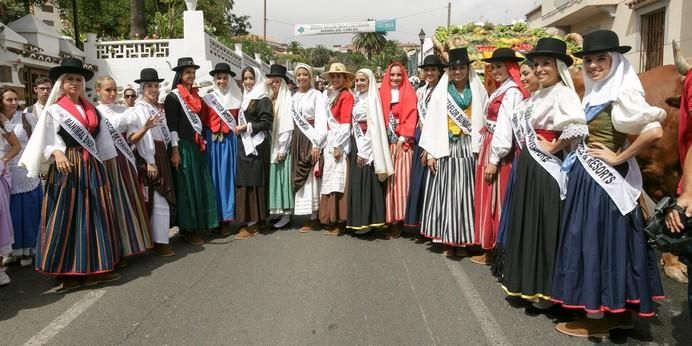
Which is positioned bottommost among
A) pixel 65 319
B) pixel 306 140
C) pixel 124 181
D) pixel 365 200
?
pixel 65 319

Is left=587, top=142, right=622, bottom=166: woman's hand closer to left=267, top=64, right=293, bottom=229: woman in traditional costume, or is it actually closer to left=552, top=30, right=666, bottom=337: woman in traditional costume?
left=552, top=30, right=666, bottom=337: woman in traditional costume

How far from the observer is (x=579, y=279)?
3.25 metres

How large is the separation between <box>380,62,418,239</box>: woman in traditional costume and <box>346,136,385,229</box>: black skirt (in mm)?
113

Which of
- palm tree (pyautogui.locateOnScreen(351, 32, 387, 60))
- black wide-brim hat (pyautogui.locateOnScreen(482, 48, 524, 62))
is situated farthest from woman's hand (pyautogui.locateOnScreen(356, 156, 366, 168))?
palm tree (pyautogui.locateOnScreen(351, 32, 387, 60))

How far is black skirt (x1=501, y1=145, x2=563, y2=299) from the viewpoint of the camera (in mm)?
3539

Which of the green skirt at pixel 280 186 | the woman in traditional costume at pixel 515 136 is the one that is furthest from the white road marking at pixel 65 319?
the woman in traditional costume at pixel 515 136

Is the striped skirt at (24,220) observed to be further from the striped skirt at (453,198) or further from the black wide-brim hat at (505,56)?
the black wide-brim hat at (505,56)

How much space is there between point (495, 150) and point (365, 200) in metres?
1.80

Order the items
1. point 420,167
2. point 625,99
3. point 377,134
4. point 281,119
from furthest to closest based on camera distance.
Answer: point 281,119 < point 377,134 < point 420,167 < point 625,99

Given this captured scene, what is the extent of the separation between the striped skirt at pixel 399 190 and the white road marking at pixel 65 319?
9.95 ft

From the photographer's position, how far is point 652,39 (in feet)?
38.1

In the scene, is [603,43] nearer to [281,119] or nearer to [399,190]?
[399,190]

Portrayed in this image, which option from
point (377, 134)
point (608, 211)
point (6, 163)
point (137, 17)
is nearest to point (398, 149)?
point (377, 134)

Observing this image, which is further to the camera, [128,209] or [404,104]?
[404,104]
